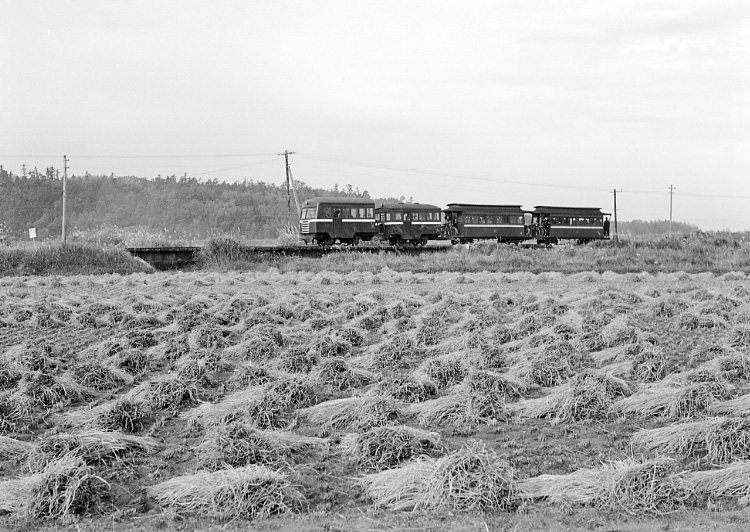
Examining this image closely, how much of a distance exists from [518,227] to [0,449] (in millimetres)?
37476

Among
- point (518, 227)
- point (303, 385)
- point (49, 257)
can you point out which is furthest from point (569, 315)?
point (518, 227)

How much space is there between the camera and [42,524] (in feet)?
14.8

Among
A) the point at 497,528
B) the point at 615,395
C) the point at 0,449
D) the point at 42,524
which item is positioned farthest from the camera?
the point at 615,395

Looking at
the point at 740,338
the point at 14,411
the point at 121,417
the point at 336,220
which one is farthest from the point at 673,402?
the point at 336,220

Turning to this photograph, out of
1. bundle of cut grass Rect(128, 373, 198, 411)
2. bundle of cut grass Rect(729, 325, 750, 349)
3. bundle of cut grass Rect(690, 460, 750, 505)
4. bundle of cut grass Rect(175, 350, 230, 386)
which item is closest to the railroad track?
bundle of cut grass Rect(175, 350, 230, 386)

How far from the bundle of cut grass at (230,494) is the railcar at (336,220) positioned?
2889 centimetres

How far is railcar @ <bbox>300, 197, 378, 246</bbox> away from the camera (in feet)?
111

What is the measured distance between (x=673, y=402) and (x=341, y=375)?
3367 millimetres

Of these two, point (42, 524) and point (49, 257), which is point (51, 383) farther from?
point (49, 257)

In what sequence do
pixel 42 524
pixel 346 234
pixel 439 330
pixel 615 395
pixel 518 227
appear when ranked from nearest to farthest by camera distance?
pixel 42 524, pixel 615 395, pixel 439 330, pixel 346 234, pixel 518 227

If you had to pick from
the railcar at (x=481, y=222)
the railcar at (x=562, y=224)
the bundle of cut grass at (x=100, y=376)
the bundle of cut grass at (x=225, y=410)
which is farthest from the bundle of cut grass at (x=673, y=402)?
the railcar at (x=562, y=224)

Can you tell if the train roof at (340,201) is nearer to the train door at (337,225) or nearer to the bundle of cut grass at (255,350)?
the train door at (337,225)

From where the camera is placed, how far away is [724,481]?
4812mm

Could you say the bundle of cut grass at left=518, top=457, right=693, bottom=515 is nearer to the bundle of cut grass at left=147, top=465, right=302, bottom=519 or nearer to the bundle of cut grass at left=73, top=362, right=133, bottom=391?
the bundle of cut grass at left=147, top=465, right=302, bottom=519
